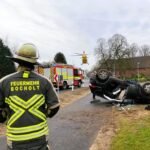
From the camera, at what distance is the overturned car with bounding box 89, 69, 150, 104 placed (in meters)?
13.3

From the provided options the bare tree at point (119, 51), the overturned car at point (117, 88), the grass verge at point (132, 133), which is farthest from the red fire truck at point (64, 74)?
the bare tree at point (119, 51)

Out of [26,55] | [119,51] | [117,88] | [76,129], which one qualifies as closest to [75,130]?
[76,129]

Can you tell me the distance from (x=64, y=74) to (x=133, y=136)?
26700mm

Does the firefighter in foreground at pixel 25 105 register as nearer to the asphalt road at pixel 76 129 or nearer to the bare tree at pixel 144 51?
the asphalt road at pixel 76 129

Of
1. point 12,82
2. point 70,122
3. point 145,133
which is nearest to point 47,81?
point 12,82

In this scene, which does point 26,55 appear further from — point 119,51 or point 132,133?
point 119,51

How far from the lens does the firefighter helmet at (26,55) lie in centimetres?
330

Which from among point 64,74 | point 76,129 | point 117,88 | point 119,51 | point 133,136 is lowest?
point 76,129

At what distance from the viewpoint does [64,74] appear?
33562mm

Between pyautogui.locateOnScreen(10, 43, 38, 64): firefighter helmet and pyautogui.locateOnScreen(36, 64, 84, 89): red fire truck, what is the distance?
1043 inches

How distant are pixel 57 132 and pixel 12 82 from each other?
16.8 feet

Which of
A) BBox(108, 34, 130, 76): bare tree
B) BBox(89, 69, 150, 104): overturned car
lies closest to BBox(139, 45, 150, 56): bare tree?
BBox(108, 34, 130, 76): bare tree

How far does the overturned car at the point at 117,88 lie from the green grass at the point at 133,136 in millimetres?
4283

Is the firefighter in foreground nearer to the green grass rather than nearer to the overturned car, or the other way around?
the green grass
